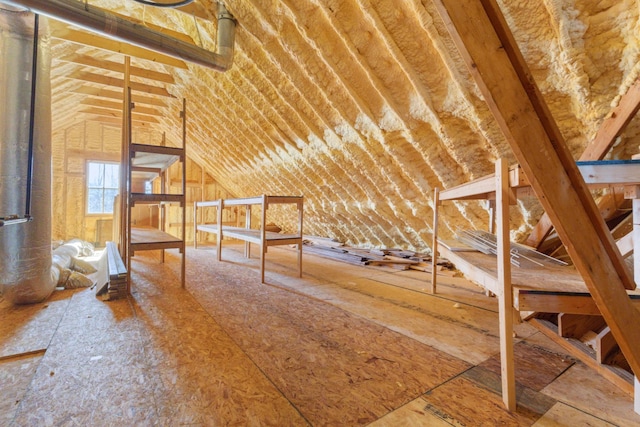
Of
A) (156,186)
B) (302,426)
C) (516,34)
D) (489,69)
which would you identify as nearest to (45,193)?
(302,426)

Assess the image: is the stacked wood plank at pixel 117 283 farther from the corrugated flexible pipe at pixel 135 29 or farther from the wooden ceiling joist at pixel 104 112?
the wooden ceiling joist at pixel 104 112

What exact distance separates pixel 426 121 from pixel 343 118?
94 cm

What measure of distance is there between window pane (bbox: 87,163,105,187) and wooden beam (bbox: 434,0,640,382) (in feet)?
28.5

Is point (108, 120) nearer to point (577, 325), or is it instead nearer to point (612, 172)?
point (612, 172)

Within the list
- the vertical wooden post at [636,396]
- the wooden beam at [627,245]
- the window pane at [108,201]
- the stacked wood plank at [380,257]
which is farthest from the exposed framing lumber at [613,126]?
the window pane at [108,201]

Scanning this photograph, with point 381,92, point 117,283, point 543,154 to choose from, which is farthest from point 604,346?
point 117,283

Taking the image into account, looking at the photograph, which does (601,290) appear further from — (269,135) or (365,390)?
(269,135)

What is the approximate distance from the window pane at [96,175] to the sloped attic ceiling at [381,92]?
2332mm

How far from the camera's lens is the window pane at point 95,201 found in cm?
710

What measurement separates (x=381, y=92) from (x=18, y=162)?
3079mm

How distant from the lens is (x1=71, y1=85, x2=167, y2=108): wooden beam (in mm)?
4922

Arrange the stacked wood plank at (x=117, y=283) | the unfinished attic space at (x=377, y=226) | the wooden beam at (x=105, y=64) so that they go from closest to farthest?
the unfinished attic space at (x=377, y=226) → the stacked wood plank at (x=117, y=283) → the wooden beam at (x=105, y=64)

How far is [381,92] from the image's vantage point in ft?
8.95

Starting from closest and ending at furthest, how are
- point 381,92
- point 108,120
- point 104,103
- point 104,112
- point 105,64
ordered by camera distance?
point 381,92 < point 105,64 < point 104,103 < point 104,112 < point 108,120
